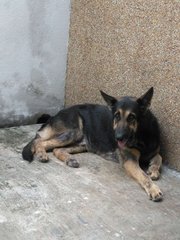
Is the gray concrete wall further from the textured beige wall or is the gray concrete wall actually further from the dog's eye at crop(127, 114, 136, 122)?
the dog's eye at crop(127, 114, 136, 122)

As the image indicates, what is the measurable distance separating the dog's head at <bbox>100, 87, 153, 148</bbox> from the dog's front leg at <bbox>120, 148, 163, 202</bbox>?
16 cm

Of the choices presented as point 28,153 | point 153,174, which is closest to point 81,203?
point 153,174

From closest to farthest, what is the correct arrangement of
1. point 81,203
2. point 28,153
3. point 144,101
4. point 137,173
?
point 81,203, point 137,173, point 144,101, point 28,153

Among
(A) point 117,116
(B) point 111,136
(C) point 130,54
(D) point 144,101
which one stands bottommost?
(B) point 111,136

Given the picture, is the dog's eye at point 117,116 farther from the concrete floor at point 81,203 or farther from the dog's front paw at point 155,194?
the dog's front paw at point 155,194

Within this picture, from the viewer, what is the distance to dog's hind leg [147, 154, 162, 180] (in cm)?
532

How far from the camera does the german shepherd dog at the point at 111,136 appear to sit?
17.1 feet

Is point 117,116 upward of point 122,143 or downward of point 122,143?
upward

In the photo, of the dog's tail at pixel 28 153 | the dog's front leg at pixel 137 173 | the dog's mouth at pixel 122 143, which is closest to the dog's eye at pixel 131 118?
the dog's mouth at pixel 122 143

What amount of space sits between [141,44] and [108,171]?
1641 mm

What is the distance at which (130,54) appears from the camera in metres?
6.09

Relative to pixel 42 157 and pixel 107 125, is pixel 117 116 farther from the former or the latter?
pixel 42 157

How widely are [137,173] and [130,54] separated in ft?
5.56

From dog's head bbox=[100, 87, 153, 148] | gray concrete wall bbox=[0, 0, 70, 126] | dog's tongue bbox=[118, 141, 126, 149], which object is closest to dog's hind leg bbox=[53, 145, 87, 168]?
dog's tongue bbox=[118, 141, 126, 149]
